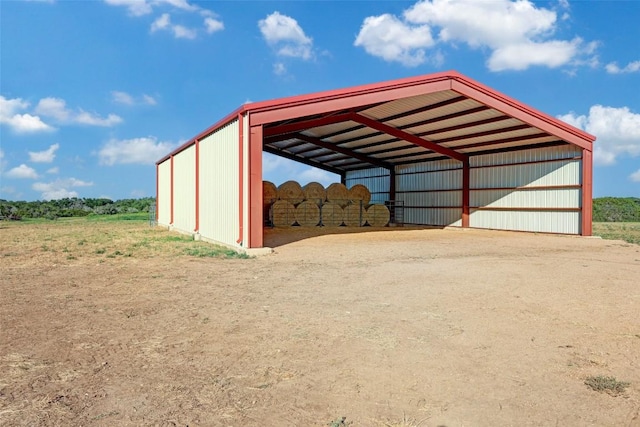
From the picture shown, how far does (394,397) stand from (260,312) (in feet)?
10.7

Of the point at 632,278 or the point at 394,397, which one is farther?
the point at 632,278

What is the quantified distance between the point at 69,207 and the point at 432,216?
132 ft

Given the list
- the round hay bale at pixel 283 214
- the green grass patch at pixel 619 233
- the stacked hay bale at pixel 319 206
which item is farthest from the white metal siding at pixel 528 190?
the round hay bale at pixel 283 214

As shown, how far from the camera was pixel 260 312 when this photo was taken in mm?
7023

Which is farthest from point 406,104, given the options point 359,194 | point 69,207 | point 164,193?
point 69,207

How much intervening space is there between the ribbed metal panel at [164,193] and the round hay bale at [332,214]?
29.6 feet

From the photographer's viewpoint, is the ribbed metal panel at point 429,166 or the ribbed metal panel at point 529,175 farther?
the ribbed metal panel at point 429,166

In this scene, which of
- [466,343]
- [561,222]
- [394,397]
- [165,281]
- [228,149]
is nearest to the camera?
[394,397]

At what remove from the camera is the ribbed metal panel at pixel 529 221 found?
21172mm

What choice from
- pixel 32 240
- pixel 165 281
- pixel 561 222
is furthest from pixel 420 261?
pixel 32 240

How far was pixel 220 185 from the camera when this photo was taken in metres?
17.0

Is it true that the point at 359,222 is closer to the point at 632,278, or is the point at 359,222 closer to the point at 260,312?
the point at 632,278

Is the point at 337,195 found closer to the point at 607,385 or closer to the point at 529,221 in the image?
the point at 529,221

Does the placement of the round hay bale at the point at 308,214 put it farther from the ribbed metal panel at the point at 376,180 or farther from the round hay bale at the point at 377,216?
the ribbed metal panel at the point at 376,180
